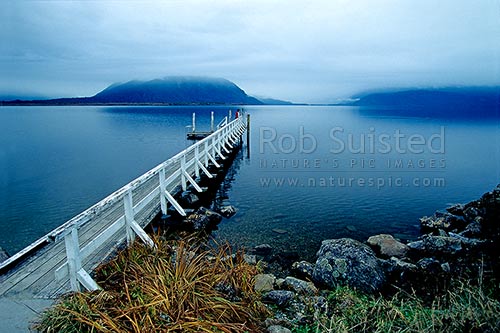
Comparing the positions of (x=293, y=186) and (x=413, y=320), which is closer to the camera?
(x=413, y=320)

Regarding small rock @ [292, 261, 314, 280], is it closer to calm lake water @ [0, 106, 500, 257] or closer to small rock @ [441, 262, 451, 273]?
calm lake water @ [0, 106, 500, 257]

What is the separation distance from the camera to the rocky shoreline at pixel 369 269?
15.8ft

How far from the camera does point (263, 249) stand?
8.12m

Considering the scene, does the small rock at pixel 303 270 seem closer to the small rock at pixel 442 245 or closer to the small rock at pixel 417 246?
the small rock at pixel 417 246

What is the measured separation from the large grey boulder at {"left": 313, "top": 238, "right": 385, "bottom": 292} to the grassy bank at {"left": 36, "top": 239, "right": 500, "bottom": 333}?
1.15 metres

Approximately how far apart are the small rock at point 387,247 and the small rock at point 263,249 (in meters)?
2.61

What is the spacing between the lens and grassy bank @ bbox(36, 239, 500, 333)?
3234 millimetres

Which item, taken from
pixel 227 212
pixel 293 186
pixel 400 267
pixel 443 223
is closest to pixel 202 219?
pixel 227 212

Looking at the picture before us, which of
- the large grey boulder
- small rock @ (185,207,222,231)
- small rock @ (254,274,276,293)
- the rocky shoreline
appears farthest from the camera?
small rock @ (185,207,222,231)

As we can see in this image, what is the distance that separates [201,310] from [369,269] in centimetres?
365

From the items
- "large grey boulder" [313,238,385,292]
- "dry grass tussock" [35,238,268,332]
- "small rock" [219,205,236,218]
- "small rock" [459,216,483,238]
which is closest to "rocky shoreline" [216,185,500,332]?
"large grey boulder" [313,238,385,292]

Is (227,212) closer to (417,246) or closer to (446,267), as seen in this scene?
(417,246)

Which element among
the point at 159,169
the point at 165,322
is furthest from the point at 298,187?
the point at 165,322

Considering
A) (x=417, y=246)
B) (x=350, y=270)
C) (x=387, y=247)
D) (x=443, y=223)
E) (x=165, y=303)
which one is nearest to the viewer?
(x=165, y=303)
